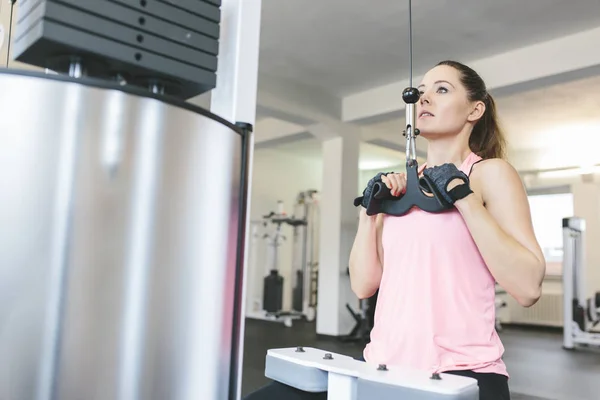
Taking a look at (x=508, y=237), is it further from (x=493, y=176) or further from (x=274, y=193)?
(x=274, y=193)

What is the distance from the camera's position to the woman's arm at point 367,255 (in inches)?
43.1

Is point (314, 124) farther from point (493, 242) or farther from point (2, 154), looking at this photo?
point (2, 154)

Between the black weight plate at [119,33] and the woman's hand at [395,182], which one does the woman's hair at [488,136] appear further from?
the black weight plate at [119,33]

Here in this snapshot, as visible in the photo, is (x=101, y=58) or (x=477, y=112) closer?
(x=101, y=58)

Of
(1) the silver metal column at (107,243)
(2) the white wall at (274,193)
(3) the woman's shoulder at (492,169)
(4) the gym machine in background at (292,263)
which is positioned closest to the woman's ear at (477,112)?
(3) the woman's shoulder at (492,169)

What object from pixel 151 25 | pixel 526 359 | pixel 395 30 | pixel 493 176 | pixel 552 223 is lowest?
pixel 526 359

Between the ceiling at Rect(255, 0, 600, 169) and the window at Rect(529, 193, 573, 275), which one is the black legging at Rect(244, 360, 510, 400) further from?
the window at Rect(529, 193, 573, 275)

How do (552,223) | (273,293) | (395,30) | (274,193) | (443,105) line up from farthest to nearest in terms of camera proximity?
1. (274,193)
2. (552,223)
3. (273,293)
4. (395,30)
5. (443,105)

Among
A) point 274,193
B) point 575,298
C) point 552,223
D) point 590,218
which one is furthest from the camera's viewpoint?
point 274,193

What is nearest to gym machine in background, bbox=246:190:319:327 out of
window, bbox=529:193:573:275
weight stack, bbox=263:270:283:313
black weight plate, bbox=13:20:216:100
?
weight stack, bbox=263:270:283:313

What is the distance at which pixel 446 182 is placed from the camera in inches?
33.1

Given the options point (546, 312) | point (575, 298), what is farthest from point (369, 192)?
point (546, 312)

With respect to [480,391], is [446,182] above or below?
above

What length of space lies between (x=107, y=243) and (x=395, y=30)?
3.50 m
